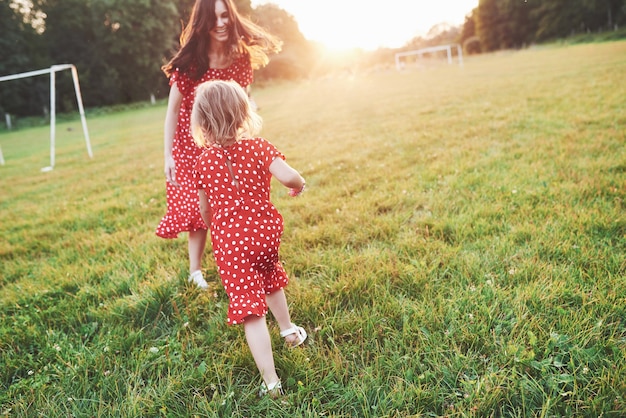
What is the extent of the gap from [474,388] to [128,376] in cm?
191

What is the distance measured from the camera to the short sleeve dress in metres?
3.17

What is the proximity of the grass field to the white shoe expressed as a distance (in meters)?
0.07

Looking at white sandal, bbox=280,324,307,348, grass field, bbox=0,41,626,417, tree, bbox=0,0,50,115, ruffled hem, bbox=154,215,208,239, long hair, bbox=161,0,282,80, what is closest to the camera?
grass field, bbox=0,41,626,417

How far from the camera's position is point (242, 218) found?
2.17 m

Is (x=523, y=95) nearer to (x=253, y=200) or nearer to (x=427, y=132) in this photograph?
(x=427, y=132)

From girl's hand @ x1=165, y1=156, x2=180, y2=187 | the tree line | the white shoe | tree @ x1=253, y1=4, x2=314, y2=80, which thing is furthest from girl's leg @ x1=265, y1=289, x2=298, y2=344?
tree @ x1=253, y1=4, x2=314, y2=80

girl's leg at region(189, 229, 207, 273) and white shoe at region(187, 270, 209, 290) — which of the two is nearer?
white shoe at region(187, 270, 209, 290)

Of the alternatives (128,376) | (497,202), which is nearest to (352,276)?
(128,376)

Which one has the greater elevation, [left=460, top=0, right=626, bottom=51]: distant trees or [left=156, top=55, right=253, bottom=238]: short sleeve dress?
[left=460, top=0, right=626, bottom=51]: distant trees

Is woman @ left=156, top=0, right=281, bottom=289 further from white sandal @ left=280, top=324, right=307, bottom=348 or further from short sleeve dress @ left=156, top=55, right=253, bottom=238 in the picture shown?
white sandal @ left=280, top=324, right=307, bottom=348

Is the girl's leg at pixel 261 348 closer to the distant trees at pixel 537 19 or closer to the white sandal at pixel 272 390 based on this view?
the white sandal at pixel 272 390

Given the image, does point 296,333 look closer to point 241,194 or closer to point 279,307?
point 279,307

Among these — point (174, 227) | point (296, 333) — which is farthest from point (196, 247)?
point (296, 333)

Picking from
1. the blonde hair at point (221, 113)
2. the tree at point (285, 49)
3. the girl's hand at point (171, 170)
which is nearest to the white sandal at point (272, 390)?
the blonde hair at point (221, 113)
